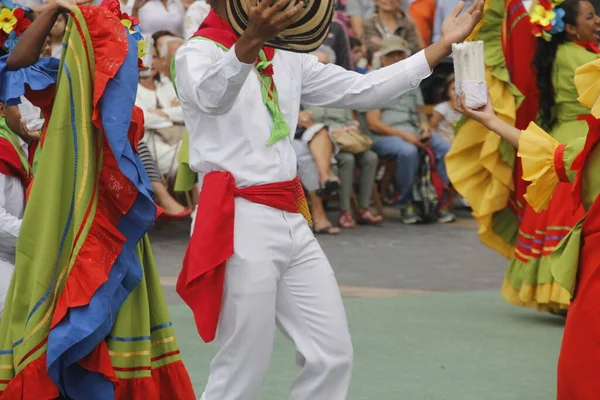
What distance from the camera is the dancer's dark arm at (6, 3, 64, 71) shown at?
4.55m

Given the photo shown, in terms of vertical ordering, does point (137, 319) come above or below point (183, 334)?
above

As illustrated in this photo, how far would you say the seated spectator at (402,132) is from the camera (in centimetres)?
1176

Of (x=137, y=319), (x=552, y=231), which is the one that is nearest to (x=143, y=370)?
(x=137, y=319)

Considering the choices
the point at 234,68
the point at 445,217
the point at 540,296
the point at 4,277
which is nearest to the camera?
the point at 234,68

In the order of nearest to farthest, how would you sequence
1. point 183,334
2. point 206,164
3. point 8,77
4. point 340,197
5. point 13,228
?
point 206,164 → point 8,77 → point 13,228 → point 183,334 → point 340,197

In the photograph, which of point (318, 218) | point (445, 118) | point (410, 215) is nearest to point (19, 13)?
point (318, 218)

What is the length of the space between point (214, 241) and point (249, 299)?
0.23 meters

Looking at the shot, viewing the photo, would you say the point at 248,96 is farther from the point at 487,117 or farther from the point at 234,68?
the point at 487,117

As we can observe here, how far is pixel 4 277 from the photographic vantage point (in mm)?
5082

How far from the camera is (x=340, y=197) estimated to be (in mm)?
11430

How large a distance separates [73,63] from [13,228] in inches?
31.0

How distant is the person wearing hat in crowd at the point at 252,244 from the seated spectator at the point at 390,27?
7775 mm

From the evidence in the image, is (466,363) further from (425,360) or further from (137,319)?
(137,319)

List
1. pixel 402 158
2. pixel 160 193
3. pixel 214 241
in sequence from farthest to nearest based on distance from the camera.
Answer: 1. pixel 402 158
2. pixel 160 193
3. pixel 214 241
